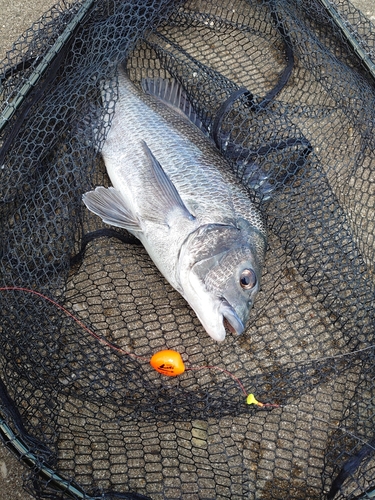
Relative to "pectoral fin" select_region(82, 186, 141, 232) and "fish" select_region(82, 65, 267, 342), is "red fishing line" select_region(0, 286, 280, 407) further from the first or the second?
"pectoral fin" select_region(82, 186, 141, 232)

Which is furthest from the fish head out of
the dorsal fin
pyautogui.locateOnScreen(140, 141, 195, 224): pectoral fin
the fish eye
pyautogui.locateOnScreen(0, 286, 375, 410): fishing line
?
the dorsal fin

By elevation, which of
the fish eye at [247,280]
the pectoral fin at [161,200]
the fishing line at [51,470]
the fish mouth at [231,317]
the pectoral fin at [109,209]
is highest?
the pectoral fin at [161,200]

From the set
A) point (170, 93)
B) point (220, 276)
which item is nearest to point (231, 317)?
point (220, 276)

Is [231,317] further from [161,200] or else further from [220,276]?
[161,200]

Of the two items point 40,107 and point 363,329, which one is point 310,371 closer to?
point 363,329

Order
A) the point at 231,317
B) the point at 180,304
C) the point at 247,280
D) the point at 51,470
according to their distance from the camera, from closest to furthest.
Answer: the point at 51,470, the point at 231,317, the point at 247,280, the point at 180,304

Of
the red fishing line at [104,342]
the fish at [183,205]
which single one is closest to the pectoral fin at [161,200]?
the fish at [183,205]

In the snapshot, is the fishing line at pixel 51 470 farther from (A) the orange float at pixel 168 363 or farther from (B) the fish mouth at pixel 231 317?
(B) the fish mouth at pixel 231 317
